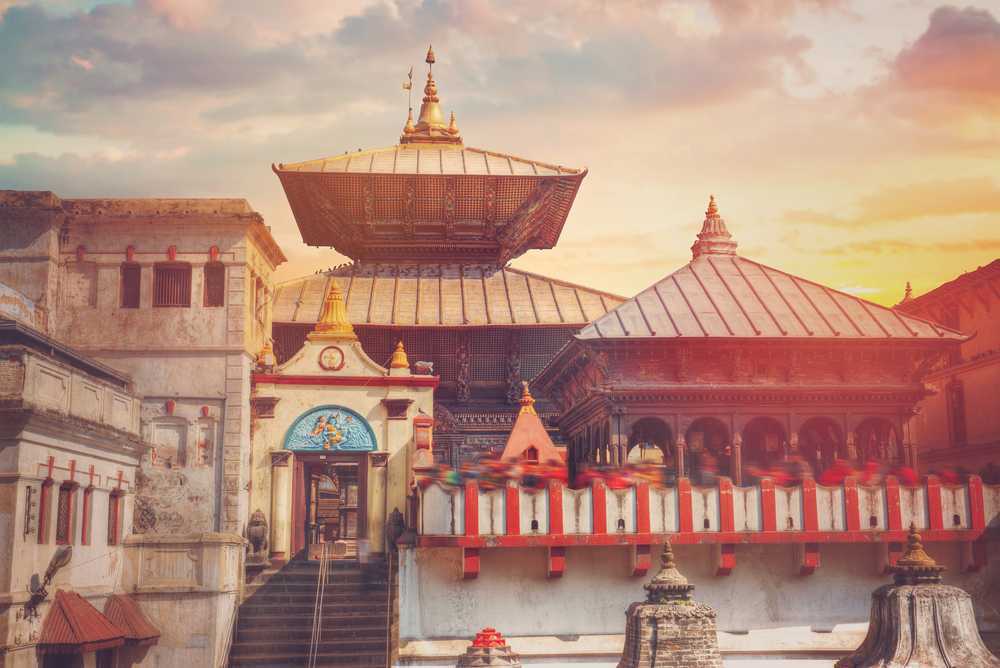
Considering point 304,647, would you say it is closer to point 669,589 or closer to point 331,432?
point 331,432

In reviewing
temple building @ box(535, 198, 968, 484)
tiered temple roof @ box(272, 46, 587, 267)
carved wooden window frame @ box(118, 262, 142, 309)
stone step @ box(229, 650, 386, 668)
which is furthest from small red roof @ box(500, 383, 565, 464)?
tiered temple roof @ box(272, 46, 587, 267)

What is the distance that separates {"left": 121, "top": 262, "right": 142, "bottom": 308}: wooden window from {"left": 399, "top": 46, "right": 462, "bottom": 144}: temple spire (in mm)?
19070

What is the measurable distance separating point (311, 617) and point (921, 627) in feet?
54.7

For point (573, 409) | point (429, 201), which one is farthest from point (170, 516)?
point (429, 201)

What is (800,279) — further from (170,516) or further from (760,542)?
(170,516)

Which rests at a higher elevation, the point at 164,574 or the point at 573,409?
the point at 573,409

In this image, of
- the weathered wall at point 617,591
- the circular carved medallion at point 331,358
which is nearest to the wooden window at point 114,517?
the circular carved medallion at point 331,358

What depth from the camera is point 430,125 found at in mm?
55438

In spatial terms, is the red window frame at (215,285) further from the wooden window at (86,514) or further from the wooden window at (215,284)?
the wooden window at (86,514)

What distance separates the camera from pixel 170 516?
3534cm

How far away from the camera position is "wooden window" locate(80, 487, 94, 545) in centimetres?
3091

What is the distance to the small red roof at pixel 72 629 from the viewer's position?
92.9 ft

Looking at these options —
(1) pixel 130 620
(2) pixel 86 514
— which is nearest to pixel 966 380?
(1) pixel 130 620

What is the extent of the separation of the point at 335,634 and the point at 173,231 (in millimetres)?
11368
